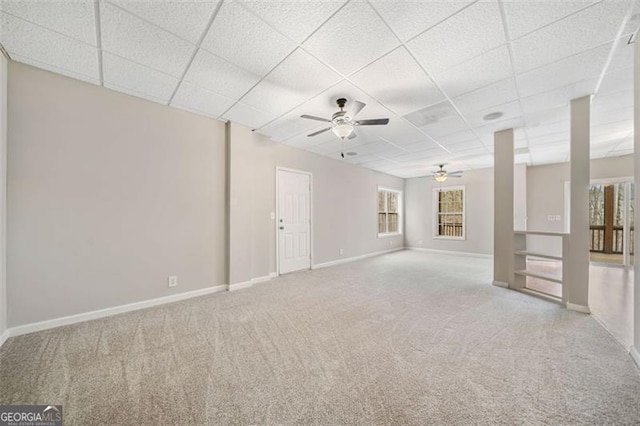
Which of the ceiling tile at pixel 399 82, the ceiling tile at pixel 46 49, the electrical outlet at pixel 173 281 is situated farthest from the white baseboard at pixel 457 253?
the ceiling tile at pixel 46 49

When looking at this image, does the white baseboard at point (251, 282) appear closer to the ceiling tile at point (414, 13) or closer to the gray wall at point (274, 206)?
the gray wall at point (274, 206)

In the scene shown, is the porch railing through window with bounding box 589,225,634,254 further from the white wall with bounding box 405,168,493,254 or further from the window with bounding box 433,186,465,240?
the window with bounding box 433,186,465,240

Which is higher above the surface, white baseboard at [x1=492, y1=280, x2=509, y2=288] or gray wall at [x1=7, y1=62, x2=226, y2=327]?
gray wall at [x1=7, y1=62, x2=226, y2=327]

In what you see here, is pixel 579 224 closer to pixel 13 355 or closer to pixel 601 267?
pixel 601 267

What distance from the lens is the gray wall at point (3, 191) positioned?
2.26m

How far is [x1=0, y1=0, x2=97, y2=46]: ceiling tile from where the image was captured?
5.81 ft

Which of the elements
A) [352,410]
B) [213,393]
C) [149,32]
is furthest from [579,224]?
[149,32]

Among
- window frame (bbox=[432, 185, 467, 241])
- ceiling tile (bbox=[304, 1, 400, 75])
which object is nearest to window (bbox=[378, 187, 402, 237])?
window frame (bbox=[432, 185, 467, 241])

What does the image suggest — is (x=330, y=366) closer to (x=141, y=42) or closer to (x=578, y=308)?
(x=141, y=42)

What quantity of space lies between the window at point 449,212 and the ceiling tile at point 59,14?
8.57m

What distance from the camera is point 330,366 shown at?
1913mm

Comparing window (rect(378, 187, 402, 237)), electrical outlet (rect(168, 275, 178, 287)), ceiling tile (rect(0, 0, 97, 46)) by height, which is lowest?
electrical outlet (rect(168, 275, 178, 287))

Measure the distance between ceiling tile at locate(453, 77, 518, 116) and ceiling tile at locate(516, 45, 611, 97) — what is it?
10cm

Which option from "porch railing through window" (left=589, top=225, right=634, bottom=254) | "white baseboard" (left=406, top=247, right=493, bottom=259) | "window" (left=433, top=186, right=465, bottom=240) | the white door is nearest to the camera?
the white door
